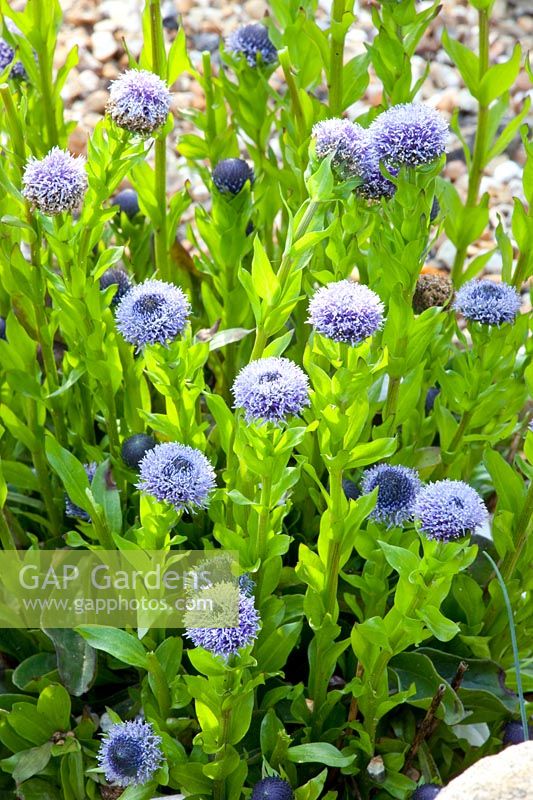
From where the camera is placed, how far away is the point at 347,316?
1.37 metres

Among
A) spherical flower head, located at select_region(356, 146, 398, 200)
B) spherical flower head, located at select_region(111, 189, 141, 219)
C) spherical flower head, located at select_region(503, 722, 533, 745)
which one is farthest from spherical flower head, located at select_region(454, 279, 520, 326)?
spherical flower head, located at select_region(111, 189, 141, 219)

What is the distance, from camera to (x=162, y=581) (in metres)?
1.68

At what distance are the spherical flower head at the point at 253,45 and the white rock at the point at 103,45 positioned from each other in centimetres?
168

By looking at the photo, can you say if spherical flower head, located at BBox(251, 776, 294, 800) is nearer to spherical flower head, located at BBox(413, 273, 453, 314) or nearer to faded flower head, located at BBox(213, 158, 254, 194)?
spherical flower head, located at BBox(413, 273, 453, 314)

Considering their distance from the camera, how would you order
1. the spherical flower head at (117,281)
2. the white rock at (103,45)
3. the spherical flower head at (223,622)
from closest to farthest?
1. the spherical flower head at (223,622)
2. the spherical flower head at (117,281)
3. the white rock at (103,45)

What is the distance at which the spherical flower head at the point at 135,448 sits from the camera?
1.83 m

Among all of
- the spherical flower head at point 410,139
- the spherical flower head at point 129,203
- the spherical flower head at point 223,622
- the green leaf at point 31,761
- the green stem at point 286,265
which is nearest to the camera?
the spherical flower head at point 223,622

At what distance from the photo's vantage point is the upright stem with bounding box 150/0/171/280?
1.90 m

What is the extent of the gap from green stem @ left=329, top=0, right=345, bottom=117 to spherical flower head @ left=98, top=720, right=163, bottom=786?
1245mm

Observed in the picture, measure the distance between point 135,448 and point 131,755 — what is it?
1.78 ft

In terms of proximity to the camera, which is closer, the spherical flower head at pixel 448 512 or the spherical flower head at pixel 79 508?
the spherical flower head at pixel 448 512

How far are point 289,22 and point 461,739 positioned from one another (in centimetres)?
146

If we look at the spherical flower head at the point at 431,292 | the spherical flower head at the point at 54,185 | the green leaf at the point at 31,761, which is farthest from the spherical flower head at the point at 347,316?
the green leaf at the point at 31,761

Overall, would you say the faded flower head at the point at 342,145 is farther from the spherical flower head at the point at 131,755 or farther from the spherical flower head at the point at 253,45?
the spherical flower head at the point at 131,755
